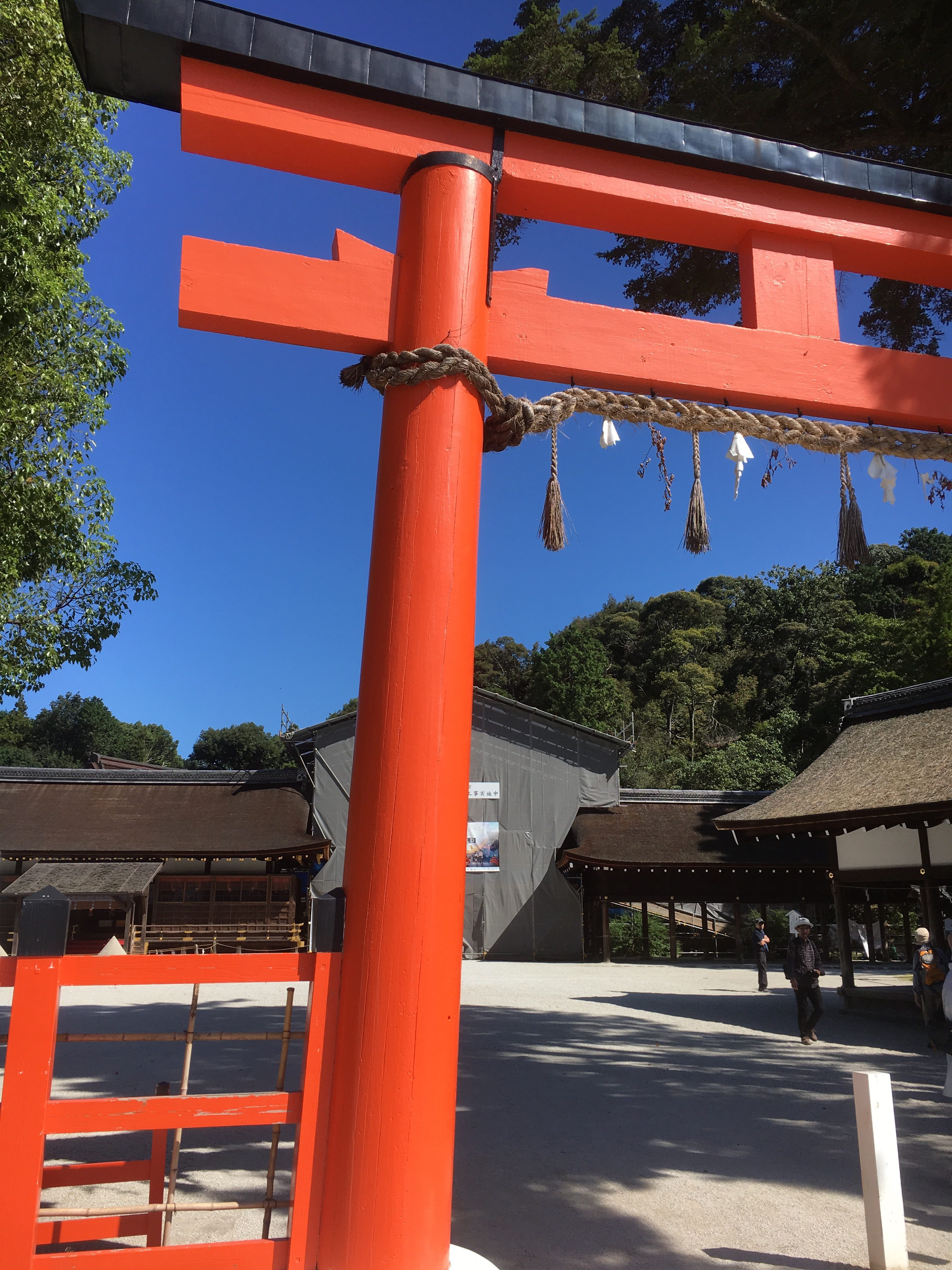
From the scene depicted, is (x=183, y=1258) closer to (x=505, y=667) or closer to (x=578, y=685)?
(x=578, y=685)

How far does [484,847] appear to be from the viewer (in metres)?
22.3

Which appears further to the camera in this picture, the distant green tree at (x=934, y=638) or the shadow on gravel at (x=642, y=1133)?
the distant green tree at (x=934, y=638)

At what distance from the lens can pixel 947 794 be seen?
30.7 feet

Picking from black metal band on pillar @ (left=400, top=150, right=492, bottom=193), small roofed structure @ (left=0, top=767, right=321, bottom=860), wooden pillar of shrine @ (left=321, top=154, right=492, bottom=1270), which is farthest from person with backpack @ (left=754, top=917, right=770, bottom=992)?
black metal band on pillar @ (left=400, top=150, right=492, bottom=193)

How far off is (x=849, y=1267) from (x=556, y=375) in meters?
3.89

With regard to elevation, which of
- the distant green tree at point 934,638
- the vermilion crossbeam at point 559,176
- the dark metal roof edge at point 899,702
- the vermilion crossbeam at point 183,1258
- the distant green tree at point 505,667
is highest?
the distant green tree at point 505,667

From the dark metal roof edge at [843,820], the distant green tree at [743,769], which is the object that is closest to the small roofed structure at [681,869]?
the dark metal roof edge at [843,820]

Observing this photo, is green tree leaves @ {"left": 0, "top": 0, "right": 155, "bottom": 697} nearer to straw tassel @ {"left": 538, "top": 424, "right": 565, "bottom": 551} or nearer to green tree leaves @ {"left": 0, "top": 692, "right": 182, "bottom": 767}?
straw tassel @ {"left": 538, "top": 424, "right": 565, "bottom": 551}

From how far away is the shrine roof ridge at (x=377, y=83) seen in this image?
121 inches

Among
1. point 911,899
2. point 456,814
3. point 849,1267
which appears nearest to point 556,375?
point 456,814

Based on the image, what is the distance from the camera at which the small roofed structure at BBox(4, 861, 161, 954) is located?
721 inches

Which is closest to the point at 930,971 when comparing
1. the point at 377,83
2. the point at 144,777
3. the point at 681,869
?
the point at 377,83

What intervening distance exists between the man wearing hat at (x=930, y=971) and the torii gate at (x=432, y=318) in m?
5.51

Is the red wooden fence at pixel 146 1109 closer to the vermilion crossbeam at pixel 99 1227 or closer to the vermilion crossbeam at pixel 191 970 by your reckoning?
the vermilion crossbeam at pixel 191 970
